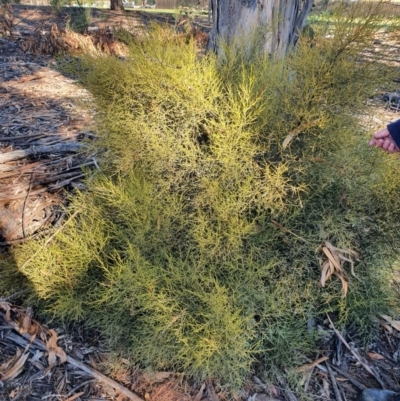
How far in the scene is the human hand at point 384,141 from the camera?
172cm

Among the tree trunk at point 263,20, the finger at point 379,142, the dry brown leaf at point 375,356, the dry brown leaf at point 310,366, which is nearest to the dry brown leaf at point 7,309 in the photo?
the dry brown leaf at point 310,366

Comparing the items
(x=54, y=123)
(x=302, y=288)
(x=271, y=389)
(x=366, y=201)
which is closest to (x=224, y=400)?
(x=271, y=389)

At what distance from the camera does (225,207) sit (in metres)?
1.64

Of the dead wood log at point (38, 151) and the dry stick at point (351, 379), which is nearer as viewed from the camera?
the dry stick at point (351, 379)

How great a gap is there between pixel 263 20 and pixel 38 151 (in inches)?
68.4

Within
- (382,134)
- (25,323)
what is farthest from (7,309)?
(382,134)

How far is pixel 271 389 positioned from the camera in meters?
1.72

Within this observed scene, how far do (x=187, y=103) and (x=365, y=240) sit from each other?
3.67 ft

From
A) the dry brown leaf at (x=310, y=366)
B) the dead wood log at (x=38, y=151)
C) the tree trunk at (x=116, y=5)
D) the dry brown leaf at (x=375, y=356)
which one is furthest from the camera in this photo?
the tree trunk at (x=116, y=5)

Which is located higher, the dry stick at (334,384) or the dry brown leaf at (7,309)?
the dry brown leaf at (7,309)

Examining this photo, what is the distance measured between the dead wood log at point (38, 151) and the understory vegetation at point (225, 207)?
35.9 inches

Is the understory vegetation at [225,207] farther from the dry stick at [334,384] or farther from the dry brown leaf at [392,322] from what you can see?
the dry brown leaf at [392,322]

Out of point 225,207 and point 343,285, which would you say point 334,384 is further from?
point 225,207

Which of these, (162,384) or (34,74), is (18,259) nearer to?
(162,384)
